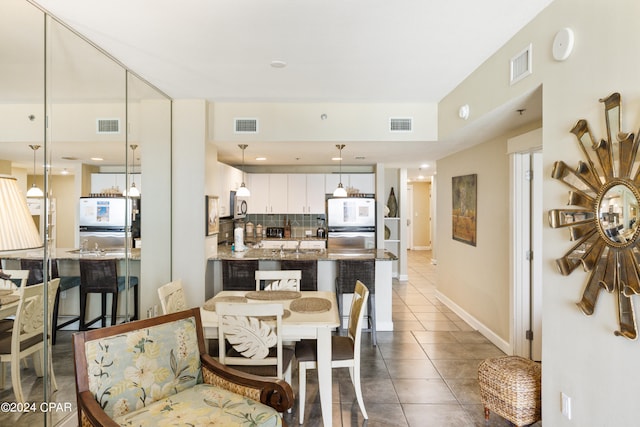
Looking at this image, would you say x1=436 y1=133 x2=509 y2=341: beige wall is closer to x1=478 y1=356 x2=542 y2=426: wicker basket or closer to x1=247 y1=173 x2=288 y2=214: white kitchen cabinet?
x1=478 y1=356 x2=542 y2=426: wicker basket

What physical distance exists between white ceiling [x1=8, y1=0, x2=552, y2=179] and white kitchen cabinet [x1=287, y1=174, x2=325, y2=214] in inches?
119

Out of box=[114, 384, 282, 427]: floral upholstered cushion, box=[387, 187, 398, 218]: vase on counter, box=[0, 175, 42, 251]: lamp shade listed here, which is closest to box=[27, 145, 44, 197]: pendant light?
box=[0, 175, 42, 251]: lamp shade

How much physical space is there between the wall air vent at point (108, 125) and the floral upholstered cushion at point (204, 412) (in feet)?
7.18

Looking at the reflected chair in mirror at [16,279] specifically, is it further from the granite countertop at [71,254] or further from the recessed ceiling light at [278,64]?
the recessed ceiling light at [278,64]

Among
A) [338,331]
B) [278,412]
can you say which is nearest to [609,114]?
[278,412]

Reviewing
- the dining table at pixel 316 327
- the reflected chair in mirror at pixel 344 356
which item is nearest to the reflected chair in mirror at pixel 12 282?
the dining table at pixel 316 327

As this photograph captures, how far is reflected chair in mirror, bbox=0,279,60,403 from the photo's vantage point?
1.89 m

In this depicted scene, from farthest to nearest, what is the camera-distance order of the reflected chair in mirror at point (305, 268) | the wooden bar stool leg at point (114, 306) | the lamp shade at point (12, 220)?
1. the reflected chair in mirror at point (305, 268)
2. the wooden bar stool leg at point (114, 306)
3. the lamp shade at point (12, 220)

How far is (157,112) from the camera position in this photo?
11.8 ft

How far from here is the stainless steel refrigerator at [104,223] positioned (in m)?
2.62

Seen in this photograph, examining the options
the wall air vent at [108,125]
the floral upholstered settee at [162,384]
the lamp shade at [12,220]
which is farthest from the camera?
the wall air vent at [108,125]

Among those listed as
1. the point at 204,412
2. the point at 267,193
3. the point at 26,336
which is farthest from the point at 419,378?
the point at 267,193

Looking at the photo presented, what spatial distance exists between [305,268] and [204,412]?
246 cm

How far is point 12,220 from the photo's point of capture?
1.38 m
